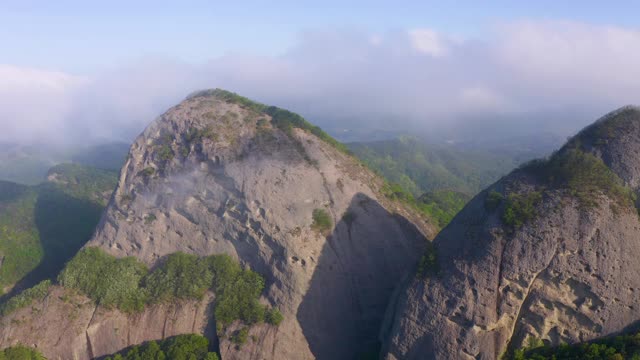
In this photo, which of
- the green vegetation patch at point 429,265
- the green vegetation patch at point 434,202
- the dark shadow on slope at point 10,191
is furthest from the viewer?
the dark shadow on slope at point 10,191

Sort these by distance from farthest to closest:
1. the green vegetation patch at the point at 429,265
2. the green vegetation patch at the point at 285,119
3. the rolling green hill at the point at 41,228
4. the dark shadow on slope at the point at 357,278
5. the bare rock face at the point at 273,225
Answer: the rolling green hill at the point at 41,228
the green vegetation patch at the point at 285,119
the bare rock face at the point at 273,225
the dark shadow on slope at the point at 357,278
the green vegetation patch at the point at 429,265

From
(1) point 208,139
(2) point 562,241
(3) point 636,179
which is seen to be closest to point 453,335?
(2) point 562,241

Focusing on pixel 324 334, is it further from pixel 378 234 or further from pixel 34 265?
pixel 34 265

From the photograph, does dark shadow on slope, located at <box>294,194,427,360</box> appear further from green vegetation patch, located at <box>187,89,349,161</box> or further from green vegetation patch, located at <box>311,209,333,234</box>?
green vegetation patch, located at <box>187,89,349,161</box>

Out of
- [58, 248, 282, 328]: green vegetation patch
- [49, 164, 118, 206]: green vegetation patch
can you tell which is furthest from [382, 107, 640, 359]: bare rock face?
[49, 164, 118, 206]: green vegetation patch

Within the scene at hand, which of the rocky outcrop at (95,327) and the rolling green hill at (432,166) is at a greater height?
the rolling green hill at (432,166)

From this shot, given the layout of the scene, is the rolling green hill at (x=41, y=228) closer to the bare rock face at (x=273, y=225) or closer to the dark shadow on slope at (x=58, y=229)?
the dark shadow on slope at (x=58, y=229)

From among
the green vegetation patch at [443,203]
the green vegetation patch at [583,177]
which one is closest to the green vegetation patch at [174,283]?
the green vegetation patch at [583,177]
